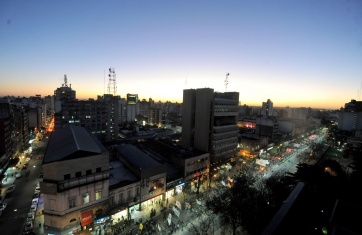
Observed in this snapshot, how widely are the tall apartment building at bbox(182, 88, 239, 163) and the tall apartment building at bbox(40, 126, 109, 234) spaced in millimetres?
28724

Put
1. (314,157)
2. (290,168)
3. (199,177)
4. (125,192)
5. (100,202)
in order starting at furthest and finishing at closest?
(314,157) → (290,168) → (199,177) → (125,192) → (100,202)

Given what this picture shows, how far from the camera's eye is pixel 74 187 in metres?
26.0


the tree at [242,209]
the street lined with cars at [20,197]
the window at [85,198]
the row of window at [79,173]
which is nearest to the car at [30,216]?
the street lined with cars at [20,197]

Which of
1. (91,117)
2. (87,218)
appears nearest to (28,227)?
(87,218)

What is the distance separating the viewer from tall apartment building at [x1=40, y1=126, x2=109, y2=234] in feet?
82.1

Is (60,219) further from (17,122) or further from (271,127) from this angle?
(271,127)

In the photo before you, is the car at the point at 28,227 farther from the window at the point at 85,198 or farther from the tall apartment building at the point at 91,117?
the tall apartment building at the point at 91,117

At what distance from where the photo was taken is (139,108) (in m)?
168

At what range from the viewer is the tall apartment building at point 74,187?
985 inches

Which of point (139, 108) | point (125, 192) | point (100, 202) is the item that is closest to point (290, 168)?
point (125, 192)

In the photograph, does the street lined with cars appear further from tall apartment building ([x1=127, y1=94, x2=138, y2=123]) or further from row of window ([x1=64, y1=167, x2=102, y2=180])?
tall apartment building ([x1=127, y1=94, x2=138, y2=123])

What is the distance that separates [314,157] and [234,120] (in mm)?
34060

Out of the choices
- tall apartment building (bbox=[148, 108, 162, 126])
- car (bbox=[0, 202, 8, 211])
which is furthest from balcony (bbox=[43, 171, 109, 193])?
tall apartment building (bbox=[148, 108, 162, 126])

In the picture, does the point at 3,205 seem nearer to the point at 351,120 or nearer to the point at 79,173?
the point at 79,173
